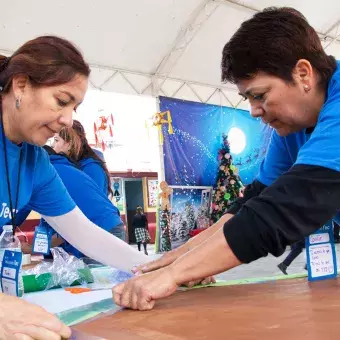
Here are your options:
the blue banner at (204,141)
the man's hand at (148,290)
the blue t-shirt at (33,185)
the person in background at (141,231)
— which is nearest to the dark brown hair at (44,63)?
the blue t-shirt at (33,185)

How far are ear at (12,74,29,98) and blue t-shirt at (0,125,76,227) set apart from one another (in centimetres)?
13

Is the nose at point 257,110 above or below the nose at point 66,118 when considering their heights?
below

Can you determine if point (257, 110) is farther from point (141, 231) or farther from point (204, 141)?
point (141, 231)

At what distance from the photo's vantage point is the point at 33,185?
1.20m

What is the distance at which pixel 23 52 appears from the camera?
41.0 inches

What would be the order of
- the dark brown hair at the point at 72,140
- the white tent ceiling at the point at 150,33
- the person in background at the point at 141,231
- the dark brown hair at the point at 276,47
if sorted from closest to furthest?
the dark brown hair at the point at 276,47 < the dark brown hair at the point at 72,140 < the white tent ceiling at the point at 150,33 < the person in background at the point at 141,231

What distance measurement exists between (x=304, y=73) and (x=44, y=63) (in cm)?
57

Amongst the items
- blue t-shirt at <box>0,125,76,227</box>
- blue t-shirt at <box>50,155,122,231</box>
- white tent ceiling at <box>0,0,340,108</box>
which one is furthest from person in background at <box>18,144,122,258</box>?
white tent ceiling at <box>0,0,340,108</box>

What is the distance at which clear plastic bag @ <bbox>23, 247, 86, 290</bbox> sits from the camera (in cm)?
125

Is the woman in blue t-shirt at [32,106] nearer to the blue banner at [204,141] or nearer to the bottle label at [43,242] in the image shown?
the bottle label at [43,242]

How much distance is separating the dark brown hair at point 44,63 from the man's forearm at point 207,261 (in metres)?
0.50

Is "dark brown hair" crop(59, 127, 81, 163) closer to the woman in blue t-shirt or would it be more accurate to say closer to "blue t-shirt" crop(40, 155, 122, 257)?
"blue t-shirt" crop(40, 155, 122, 257)

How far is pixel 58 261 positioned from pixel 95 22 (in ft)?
12.2

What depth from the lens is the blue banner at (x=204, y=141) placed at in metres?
6.10
